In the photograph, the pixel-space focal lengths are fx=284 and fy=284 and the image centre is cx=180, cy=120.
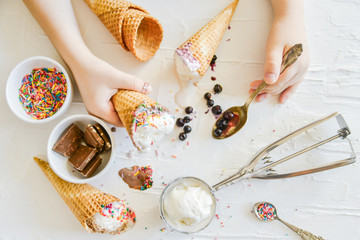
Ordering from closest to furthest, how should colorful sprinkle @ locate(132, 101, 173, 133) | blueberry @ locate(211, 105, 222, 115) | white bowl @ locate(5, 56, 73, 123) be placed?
1. colorful sprinkle @ locate(132, 101, 173, 133)
2. white bowl @ locate(5, 56, 73, 123)
3. blueberry @ locate(211, 105, 222, 115)

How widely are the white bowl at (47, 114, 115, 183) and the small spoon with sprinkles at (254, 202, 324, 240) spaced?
760 millimetres

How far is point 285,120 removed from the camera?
1.47 metres

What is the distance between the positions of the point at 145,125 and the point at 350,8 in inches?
48.8

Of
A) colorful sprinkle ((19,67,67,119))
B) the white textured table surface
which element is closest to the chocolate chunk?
the white textured table surface

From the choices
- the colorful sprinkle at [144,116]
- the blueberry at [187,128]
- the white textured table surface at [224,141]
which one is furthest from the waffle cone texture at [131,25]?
the blueberry at [187,128]

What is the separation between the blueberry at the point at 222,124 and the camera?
1.43m

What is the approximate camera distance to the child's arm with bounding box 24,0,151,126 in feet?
4.32

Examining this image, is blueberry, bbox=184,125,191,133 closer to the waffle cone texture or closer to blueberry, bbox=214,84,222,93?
blueberry, bbox=214,84,222,93

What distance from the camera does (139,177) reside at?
1.42 m

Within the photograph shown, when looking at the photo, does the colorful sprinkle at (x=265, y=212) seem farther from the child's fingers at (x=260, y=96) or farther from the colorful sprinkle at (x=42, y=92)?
the colorful sprinkle at (x=42, y=92)

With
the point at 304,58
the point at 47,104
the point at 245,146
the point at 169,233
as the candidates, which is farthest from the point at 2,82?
the point at 304,58

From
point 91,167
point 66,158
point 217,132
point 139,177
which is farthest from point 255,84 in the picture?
point 66,158

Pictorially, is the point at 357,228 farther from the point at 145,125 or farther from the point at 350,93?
the point at 145,125

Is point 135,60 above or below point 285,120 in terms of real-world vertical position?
above
